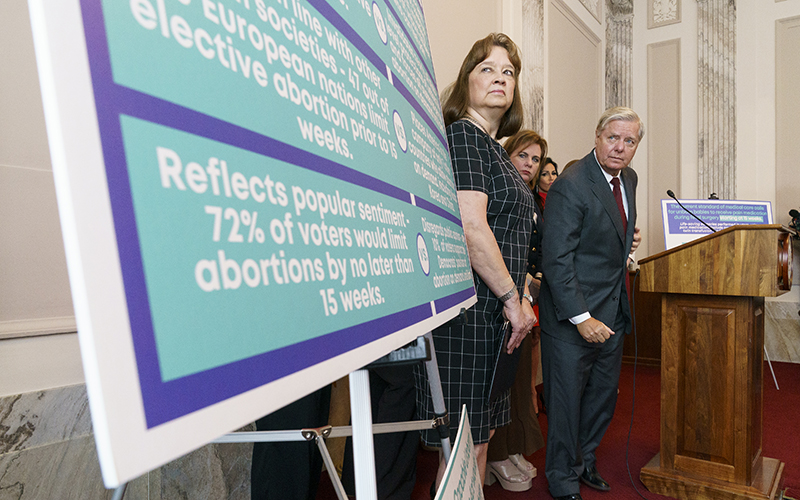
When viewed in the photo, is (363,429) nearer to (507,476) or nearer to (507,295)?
(507,295)

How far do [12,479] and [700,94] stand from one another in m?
6.67

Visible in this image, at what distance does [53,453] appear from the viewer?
53.2 inches

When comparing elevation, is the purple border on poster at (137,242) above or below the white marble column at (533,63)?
below

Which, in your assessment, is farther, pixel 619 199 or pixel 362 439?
pixel 619 199

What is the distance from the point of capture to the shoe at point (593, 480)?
2.26 m

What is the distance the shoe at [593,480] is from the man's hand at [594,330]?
0.65 meters

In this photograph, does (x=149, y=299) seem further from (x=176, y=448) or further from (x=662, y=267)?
(x=662, y=267)

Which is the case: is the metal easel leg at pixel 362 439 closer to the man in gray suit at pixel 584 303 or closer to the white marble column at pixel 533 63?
the man in gray suit at pixel 584 303

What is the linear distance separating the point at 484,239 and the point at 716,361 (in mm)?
1258

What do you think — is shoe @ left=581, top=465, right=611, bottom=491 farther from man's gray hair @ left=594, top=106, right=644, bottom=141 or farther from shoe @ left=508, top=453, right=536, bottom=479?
man's gray hair @ left=594, top=106, right=644, bottom=141

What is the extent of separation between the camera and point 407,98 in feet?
2.92

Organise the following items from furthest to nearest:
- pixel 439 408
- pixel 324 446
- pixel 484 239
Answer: pixel 484 239 < pixel 439 408 < pixel 324 446

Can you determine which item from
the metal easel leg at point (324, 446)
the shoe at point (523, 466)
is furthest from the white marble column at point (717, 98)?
the metal easel leg at point (324, 446)

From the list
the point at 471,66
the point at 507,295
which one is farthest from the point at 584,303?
the point at 471,66
